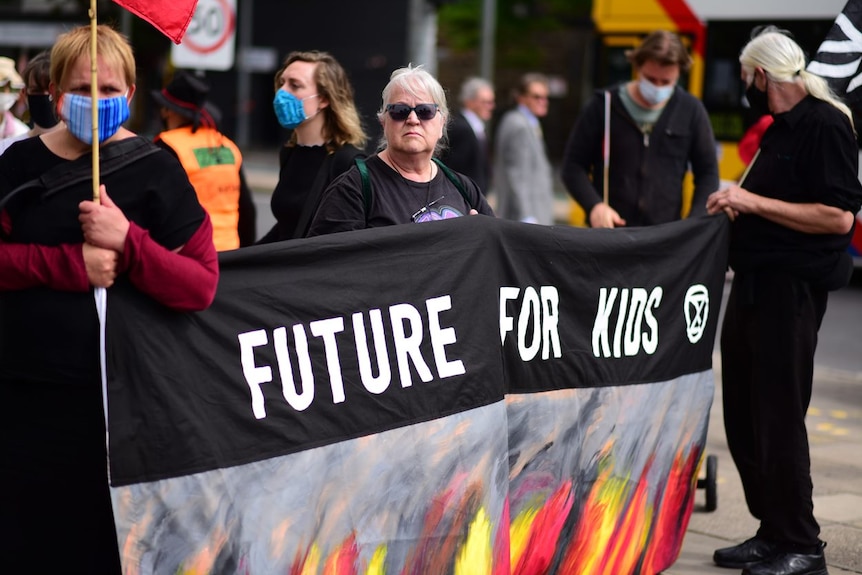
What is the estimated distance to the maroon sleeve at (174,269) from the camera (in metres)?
3.09

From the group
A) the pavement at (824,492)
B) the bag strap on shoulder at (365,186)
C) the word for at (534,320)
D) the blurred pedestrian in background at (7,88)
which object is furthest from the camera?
the blurred pedestrian in background at (7,88)

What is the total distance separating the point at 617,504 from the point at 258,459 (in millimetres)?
1665

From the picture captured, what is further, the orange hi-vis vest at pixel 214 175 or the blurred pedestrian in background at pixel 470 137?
the blurred pedestrian in background at pixel 470 137

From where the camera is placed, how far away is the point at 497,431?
3.99 metres

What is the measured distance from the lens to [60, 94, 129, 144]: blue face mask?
10.3 ft

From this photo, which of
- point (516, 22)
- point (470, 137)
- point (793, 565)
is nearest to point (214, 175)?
point (793, 565)

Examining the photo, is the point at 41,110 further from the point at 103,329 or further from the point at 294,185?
the point at 103,329

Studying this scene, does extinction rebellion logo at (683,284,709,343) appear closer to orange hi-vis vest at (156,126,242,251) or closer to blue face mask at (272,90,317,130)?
blue face mask at (272,90,317,130)

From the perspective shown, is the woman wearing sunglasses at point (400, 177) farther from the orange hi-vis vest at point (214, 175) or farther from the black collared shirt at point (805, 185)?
the orange hi-vis vest at point (214, 175)

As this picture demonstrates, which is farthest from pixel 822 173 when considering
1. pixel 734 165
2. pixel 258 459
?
pixel 734 165

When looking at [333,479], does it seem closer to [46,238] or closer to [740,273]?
[46,238]

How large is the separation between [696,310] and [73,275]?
2.67 metres

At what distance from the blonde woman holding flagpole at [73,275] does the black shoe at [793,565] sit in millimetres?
2579

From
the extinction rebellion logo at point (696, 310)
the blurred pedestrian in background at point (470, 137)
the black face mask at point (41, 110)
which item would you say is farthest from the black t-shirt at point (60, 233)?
the blurred pedestrian in background at point (470, 137)
